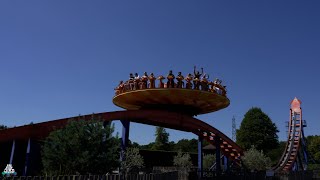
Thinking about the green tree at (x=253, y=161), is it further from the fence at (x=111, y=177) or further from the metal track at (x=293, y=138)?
the fence at (x=111, y=177)

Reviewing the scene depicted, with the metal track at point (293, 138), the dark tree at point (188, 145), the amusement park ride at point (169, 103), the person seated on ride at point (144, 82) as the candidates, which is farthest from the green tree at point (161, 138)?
the person seated on ride at point (144, 82)

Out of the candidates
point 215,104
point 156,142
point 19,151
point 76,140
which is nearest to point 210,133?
point 215,104

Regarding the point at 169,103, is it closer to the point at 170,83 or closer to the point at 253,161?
the point at 170,83

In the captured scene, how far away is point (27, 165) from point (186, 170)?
11158 mm

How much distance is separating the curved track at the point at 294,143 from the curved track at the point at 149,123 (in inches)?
370

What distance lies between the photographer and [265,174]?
101 feet

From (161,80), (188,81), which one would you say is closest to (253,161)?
(188,81)

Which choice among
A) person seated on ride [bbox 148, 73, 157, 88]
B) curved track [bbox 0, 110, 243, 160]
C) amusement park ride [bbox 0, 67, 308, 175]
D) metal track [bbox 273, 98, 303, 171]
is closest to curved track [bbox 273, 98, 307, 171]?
metal track [bbox 273, 98, 303, 171]

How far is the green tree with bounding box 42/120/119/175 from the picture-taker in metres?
16.9

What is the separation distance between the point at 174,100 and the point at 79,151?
1441 centimetres

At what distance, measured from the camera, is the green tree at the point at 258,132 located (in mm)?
72625

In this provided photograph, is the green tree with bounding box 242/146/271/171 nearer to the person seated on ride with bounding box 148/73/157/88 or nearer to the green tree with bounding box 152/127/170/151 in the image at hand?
the person seated on ride with bounding box 148/73/157/88

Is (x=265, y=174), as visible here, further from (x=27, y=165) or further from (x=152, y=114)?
(x=27, y=165)

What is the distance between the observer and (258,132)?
73.4 metres
